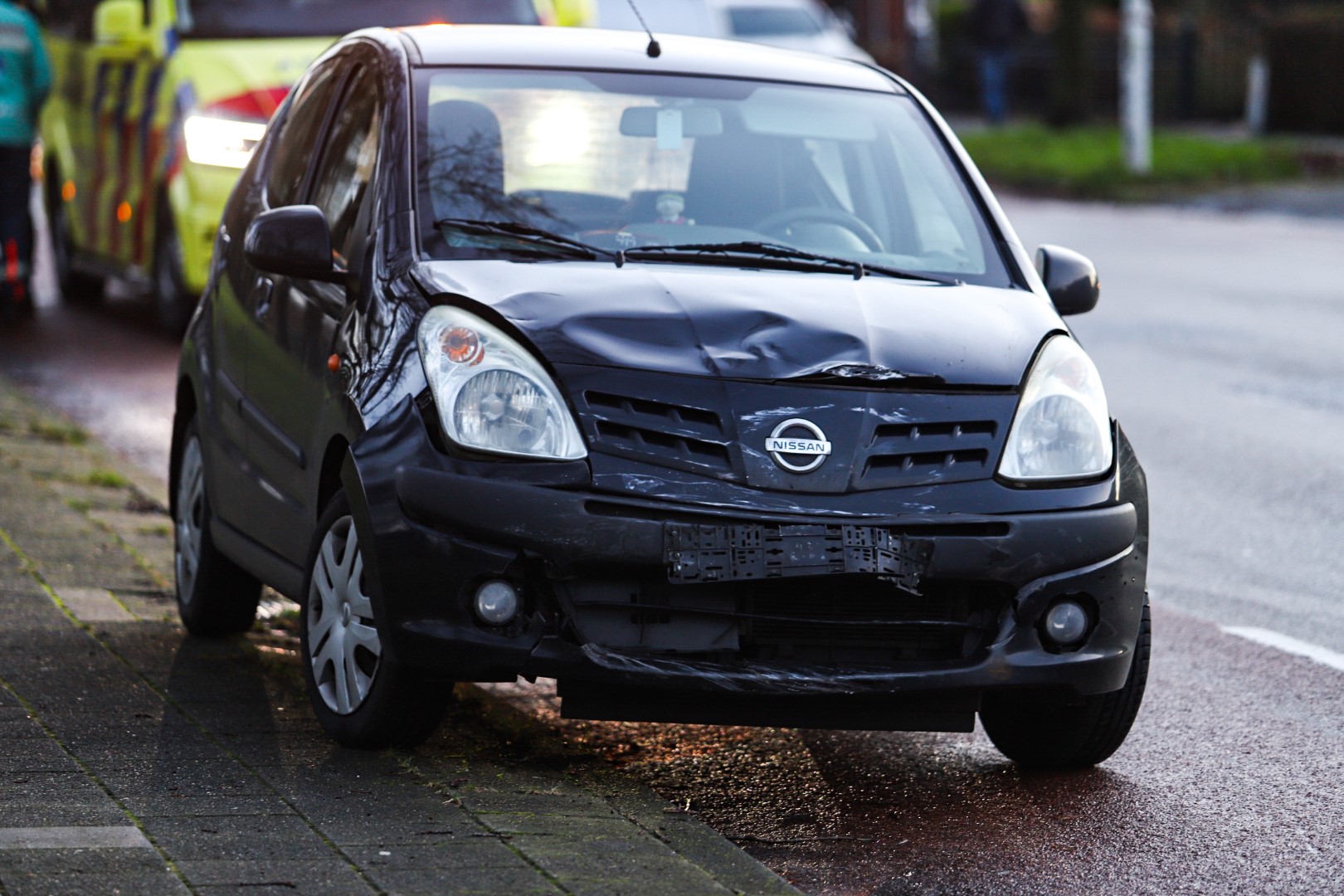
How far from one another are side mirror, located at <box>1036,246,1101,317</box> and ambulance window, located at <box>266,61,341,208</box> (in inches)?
77.7

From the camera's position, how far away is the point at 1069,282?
584 centimetres

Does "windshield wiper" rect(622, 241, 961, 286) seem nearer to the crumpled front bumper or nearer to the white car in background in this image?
the crumpled front bumper

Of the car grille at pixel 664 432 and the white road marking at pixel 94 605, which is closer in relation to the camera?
the car grille at pixel 664 432

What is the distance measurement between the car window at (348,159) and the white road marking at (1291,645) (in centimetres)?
296

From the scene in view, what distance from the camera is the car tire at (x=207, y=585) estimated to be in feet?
20.6

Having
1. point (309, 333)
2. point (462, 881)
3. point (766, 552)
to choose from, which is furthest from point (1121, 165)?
point (462, 881)

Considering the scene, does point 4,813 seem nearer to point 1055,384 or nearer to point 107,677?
point 107,677

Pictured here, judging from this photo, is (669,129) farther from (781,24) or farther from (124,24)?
(781,24)

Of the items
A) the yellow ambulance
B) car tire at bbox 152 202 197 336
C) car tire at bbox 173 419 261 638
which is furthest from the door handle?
car tire at bbox 152 202 197 336

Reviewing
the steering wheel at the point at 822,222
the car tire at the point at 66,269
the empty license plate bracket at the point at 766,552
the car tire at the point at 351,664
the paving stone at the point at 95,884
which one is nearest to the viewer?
the paving stone at the point at 95,884

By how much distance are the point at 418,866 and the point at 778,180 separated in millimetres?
2385

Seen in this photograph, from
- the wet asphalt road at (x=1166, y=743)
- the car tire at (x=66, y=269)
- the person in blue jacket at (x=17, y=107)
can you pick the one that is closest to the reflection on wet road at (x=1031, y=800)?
the wet asphalt road at (x=1166, y=743)

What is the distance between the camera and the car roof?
5973mm

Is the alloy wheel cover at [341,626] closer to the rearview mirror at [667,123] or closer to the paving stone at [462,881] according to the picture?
the paving stone at [462,881]
